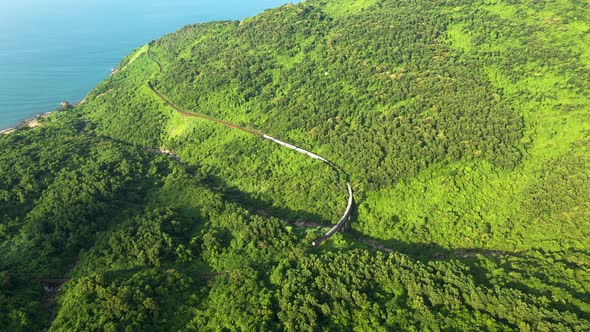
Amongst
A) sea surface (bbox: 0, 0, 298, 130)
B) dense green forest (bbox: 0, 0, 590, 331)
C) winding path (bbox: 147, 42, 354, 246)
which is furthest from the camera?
sea surface (bbox: 0, 0, 298, 130)

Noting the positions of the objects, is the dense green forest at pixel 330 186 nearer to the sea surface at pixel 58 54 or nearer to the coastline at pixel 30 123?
the coastline at pixel 30 123

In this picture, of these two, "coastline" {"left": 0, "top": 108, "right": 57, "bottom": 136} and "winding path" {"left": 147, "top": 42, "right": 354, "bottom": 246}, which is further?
"coastline" {"left": 0, "top": 108, "right": 57, "bottom": 136}

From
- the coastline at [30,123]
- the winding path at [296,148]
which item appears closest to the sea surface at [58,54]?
the coastline at [30,123]

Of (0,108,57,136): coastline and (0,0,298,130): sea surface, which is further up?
(0,0,298,130): sea surface

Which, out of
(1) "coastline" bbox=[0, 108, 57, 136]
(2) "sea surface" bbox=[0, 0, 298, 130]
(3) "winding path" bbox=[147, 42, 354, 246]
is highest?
(2) "sea surface" bbox=[0, 0, 298, 130]

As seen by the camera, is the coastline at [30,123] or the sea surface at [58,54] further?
the sea surface at [58,54]

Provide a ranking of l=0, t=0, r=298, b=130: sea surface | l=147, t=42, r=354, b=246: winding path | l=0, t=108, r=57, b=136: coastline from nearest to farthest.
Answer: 1. l=147, t=42, r=354, b=246: winding path
2. l=0, t=108, r=57, b=136: coastline
3. l=0, t=0, r=298, b=130: sea surface

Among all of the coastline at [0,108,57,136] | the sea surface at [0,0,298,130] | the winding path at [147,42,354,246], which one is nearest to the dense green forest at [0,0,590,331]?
the winding path at [147,42,354,246]

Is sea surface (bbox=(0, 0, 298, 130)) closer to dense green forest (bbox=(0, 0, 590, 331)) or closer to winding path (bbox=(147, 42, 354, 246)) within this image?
dense green forest (bbox=(0, 0, 590, 331))

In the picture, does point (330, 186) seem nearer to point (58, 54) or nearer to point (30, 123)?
point (30, 123)
